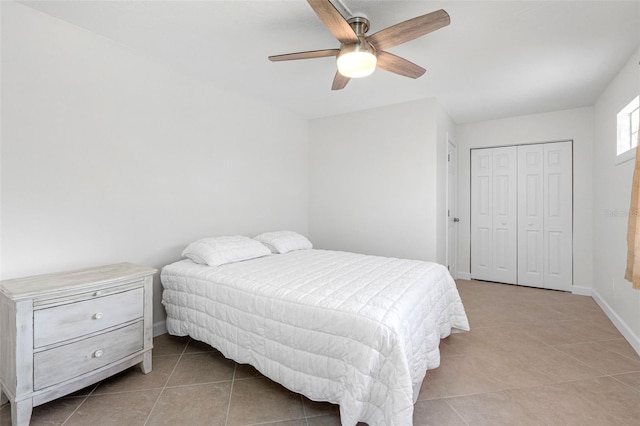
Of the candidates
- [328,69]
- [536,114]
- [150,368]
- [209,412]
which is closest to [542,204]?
[536,114]

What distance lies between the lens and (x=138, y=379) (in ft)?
6.52

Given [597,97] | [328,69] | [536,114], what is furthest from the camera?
[536,114]

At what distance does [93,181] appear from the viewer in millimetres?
2225

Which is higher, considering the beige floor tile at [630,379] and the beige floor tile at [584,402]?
the beige floor tile at [630,379]

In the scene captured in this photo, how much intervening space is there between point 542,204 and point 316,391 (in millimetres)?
4179

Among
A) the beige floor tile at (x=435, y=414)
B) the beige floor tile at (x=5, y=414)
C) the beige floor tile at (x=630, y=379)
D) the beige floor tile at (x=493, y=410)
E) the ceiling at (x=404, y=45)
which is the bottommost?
the beige floor tile at (x=5, y=414)

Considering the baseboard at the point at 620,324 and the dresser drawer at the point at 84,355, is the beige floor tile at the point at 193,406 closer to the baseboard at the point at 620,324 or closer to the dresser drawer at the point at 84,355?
the dresser drawer at the point at 84,355

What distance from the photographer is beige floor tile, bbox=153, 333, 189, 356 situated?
2355mm

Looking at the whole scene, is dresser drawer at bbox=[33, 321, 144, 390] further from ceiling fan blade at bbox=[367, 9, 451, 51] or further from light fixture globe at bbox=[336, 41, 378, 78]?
ceiling fan blade at bbox=[367, 9, 451, 51]

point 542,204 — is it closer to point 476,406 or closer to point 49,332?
point 476,406

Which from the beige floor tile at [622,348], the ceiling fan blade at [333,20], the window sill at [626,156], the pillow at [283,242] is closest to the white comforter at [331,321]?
the pillow at [283,242]

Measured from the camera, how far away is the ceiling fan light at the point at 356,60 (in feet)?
5.89

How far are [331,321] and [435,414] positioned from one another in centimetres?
81

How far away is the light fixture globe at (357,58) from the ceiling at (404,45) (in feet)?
0.88
